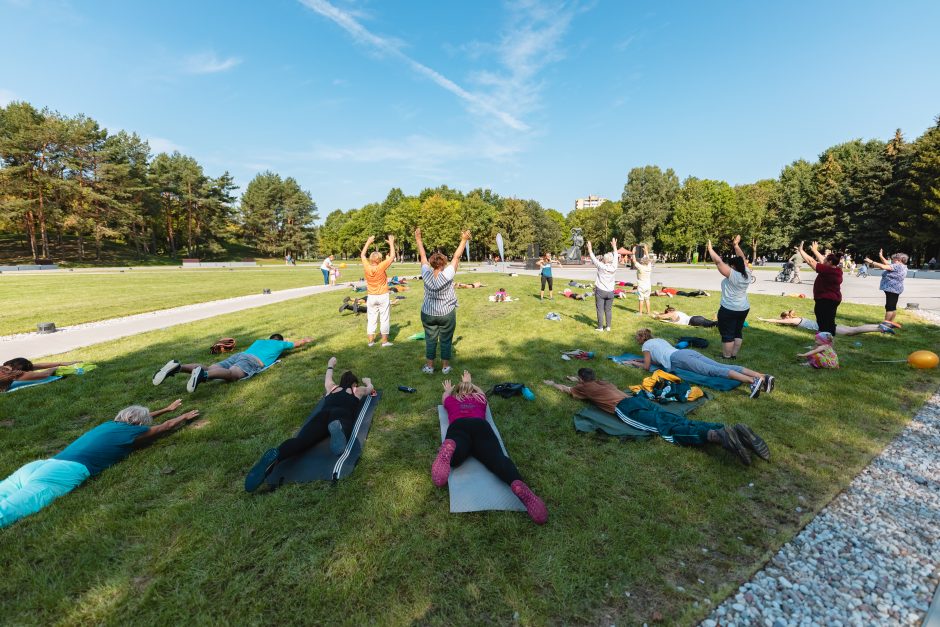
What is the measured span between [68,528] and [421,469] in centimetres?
306

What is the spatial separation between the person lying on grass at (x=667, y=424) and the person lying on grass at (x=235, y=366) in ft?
19.5

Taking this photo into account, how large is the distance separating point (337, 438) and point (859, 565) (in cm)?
471

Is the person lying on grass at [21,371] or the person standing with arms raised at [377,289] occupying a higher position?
the person standing with arms raised at [377,289]

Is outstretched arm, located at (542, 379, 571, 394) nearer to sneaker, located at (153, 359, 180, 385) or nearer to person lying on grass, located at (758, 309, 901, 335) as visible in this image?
sneaker, located at (153, 359, 180, 385)

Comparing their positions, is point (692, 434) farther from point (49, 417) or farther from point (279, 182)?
point (279, 182)

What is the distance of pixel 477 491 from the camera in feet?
12.3

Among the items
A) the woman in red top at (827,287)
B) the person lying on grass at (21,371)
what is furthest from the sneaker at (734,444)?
the person lying on grass at (21,371)

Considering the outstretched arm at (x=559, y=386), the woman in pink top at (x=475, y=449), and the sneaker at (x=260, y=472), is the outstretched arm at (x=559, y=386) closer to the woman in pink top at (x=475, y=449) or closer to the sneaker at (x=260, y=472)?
the woman in pink top at (x=475, y=449)

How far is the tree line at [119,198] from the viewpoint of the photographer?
138ft

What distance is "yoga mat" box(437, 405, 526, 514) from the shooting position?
3.59 m

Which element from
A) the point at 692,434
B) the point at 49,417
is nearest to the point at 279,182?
the point at 49,417

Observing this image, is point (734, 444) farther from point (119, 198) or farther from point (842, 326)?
point (119, 198)

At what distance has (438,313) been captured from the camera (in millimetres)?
7020

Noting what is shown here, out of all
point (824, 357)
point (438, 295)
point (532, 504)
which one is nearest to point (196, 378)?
point (438, 295)
